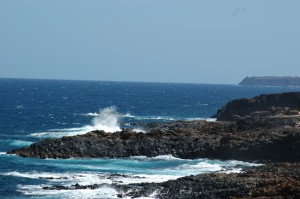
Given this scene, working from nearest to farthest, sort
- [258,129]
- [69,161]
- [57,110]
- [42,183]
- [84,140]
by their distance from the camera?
[42,183] < [69,161] < [84,140] < [258,129] < [57,110]

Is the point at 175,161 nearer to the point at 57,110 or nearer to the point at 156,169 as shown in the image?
the point at 156,169

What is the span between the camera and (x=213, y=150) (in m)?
67.6

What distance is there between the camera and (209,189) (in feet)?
147

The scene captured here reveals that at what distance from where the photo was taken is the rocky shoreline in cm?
4412

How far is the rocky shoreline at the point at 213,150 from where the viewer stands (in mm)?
44125

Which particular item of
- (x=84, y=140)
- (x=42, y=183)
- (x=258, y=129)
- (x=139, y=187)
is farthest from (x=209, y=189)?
(x=258, y=129)

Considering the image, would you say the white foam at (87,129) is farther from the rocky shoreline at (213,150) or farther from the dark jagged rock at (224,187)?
the dark jagged rock at (224,187)

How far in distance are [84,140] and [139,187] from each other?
Answer: 22.5 m

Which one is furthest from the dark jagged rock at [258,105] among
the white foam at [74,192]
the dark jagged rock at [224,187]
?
the white foam at [74,192]

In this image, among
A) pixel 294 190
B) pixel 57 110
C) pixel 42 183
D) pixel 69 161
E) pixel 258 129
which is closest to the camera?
pixel 294 190

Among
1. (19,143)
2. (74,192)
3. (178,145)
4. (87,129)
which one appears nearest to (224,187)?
(74,192)

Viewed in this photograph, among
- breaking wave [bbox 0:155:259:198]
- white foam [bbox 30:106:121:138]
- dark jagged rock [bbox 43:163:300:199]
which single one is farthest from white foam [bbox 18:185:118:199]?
white foam [bbox 30:106:121:138]

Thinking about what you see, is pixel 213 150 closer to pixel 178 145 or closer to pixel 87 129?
pixel 178 145

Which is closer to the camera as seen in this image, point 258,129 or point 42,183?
point 42,183
